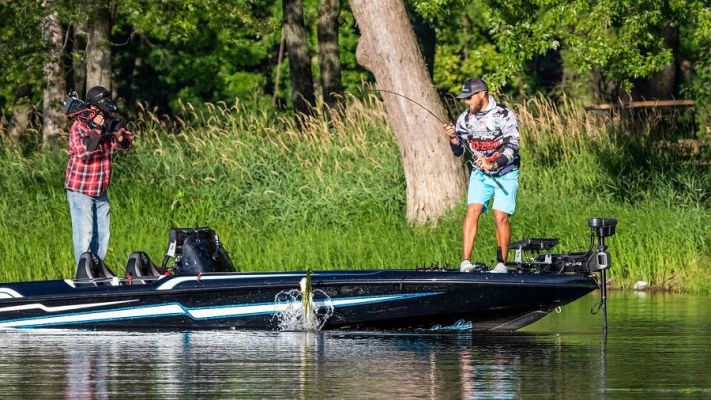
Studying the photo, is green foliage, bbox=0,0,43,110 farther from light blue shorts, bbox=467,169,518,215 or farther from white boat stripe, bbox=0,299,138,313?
light blue shorts, bbox=467,169,518,215

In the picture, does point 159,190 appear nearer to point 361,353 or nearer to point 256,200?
point 256,200

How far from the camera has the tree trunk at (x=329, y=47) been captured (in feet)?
119

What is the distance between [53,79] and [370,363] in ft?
62.9

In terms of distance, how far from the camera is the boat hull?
13.5m

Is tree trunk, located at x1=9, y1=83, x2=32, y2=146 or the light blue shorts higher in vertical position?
tree trunk, located at x1=9, y1=83, x2=32, y2=146

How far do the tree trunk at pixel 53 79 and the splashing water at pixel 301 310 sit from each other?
15.6m

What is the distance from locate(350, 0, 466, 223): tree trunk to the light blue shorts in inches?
247

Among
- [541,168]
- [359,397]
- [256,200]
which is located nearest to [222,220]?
[256,200]

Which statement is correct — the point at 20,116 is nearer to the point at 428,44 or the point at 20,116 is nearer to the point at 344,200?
the point at 344,200

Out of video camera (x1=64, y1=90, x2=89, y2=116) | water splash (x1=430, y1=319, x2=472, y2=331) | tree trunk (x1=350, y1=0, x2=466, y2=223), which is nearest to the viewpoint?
water splash (x1=430, y1=319, x2=472, y2=331)

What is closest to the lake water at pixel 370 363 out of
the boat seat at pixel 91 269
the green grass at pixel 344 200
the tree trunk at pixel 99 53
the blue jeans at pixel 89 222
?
the boat seat at pixel 91 269

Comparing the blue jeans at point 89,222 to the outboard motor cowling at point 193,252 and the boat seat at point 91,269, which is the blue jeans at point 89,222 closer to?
the boat seat at point 91,269

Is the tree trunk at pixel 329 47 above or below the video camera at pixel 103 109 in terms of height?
above

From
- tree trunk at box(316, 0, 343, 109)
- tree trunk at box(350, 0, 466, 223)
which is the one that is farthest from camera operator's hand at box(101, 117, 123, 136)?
tree trunk at box(316, 0, 343, 109)
